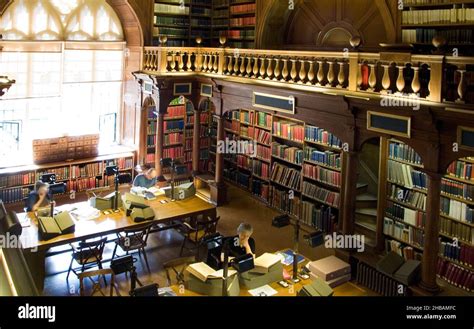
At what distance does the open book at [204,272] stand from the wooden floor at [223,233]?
49.6 inches

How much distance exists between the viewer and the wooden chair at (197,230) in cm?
716

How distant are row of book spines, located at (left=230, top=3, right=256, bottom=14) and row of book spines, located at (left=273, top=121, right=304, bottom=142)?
9.08 ft

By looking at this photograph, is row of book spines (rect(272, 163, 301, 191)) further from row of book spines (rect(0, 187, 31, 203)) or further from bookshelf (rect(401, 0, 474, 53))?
row of book spines (rect(0, 187, 31, 203))

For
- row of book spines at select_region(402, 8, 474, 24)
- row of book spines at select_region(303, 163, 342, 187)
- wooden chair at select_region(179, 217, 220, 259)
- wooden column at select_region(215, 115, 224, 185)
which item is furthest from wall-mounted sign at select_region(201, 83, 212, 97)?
row of book spines at select_region(402, 8, 474, 24)

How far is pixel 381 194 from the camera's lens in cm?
699

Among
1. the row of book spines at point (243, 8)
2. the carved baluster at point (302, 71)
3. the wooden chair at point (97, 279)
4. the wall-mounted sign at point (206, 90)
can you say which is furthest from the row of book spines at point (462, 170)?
the row of book spines at point (243, 8)

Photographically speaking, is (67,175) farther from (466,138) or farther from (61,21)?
(466,138)

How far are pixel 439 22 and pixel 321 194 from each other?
10.7 feet

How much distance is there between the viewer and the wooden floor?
6.34 metres

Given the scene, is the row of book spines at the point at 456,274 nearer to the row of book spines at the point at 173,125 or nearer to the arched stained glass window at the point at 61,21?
the row of book spines at the point at 173,125

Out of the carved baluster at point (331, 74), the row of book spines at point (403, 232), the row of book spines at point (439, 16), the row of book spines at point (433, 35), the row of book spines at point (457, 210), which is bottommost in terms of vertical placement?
the row of book spines at point (403, 232)

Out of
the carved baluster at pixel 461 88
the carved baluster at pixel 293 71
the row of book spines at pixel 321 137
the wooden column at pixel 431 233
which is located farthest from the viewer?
the row of book spines at pixel 321 137
